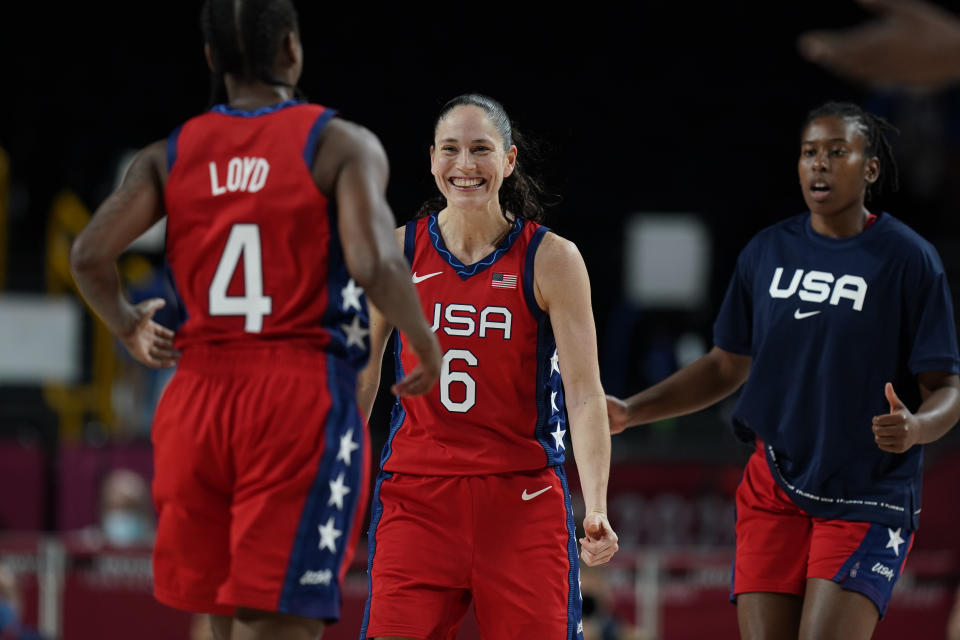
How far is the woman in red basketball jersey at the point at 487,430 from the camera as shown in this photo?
14.9ft

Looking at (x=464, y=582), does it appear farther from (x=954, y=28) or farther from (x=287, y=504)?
(x=954, y=28)

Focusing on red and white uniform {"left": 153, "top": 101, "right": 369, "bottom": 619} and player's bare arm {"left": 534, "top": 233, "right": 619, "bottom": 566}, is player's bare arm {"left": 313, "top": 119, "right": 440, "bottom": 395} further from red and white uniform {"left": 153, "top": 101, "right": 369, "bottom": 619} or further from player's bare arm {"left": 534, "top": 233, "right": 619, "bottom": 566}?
player's bare arm {"left": 534, "top": 233, "right": 619, "bottom": 566}

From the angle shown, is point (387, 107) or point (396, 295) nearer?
point (396, 295)

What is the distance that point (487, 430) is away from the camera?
4.68 meters

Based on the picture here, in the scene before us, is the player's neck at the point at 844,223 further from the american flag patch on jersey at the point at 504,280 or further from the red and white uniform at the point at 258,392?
the red and white uniform at the point at 258,392

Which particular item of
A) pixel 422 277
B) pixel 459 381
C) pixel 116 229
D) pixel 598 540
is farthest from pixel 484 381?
pixel 116 229

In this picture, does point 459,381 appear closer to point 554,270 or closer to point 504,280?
point 504,280

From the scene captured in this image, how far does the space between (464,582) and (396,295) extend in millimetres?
1363

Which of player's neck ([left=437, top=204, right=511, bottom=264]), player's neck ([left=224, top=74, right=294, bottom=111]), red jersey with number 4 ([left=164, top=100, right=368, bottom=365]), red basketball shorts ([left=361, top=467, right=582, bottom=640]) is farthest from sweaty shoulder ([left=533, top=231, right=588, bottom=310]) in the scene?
player's neck ([left=224, top=74, right=294, bottom=111])

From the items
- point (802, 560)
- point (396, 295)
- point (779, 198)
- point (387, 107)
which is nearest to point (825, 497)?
point (802, 560)

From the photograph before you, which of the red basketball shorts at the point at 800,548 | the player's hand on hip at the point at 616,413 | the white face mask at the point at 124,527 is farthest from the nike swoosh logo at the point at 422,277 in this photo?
the white face mask at the point at 124,527

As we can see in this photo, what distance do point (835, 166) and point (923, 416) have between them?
938mm

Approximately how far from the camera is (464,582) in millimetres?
4578

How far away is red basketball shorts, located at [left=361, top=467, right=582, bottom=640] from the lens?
4523mm
